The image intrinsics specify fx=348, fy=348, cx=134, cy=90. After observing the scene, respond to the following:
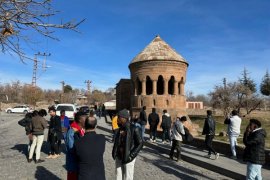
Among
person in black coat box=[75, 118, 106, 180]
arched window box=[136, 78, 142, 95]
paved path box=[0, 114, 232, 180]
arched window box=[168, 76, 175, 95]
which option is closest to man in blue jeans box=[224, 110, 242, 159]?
paved path box=[0, 114, 232, 180]

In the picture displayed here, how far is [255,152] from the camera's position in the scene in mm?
7086

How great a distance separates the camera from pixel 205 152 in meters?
13.8

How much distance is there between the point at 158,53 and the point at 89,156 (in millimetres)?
25215

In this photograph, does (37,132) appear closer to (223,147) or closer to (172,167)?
(172,167)

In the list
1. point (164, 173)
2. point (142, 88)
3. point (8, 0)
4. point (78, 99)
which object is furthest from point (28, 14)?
point (78, 99)

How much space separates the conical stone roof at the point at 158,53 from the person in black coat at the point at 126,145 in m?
22.8

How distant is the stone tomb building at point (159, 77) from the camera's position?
29203 mm

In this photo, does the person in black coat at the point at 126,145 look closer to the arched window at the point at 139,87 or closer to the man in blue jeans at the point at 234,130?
the man in blue jeans at the point at 234,130

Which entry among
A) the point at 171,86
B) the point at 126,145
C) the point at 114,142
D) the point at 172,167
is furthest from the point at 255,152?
the point at 171,86

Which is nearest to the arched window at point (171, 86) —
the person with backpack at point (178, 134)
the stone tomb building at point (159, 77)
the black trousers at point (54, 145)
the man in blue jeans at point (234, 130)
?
the stone tomb building at point (159, 77)

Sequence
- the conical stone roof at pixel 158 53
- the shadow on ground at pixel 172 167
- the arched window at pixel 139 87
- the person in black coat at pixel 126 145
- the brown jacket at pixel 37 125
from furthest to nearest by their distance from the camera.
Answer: the arched window at pixel 139 87
the conical stone roof at pixel 158 53
the brown jacket at pixel 37 125
the shadow on ground at pixel 172 167
the person in black coat at pixel 126 145

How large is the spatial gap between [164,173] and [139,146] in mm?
3687

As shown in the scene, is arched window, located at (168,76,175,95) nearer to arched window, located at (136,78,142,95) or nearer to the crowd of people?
arched window, located at (136,78,142,95)

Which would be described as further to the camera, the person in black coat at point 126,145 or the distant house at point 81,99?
the distant house at point 81,99
